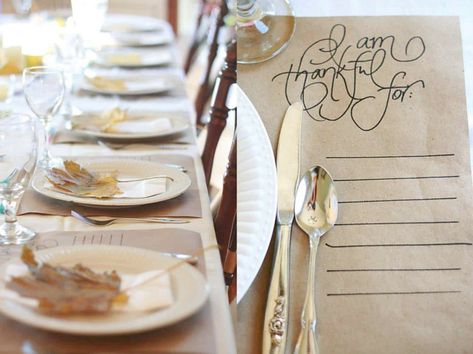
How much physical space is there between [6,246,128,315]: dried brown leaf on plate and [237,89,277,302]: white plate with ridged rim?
151mm

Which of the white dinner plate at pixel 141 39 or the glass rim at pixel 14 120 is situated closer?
the glass rim at pixel 14 120

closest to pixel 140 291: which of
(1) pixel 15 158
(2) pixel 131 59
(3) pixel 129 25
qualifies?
(1) pixel 15 158

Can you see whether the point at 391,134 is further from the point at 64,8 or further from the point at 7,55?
the point at 64,8

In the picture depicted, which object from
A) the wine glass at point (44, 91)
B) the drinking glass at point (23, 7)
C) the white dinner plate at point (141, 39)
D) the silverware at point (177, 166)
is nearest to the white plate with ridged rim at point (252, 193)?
the silverware at point (177, 166)

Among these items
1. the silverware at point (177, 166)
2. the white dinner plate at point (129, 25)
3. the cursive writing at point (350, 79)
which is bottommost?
the white dinner plate at point (129, 25)

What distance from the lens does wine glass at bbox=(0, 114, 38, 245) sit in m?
0.92

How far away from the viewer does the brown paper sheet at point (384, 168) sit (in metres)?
0.83

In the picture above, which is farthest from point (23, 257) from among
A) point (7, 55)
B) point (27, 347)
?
point (7, 55)

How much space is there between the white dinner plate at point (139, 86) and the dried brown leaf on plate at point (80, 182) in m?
0.88

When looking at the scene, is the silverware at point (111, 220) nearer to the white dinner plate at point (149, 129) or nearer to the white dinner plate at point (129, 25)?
the white dinner plate at point (149, 129)

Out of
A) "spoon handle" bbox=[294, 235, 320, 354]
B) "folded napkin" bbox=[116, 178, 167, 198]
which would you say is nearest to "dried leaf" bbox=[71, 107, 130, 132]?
"folded napkin" bbox=[116, 178, 167, 198]

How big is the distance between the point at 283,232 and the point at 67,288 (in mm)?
260

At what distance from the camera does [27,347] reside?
699mm

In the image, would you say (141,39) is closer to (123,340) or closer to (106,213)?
(106,213)
